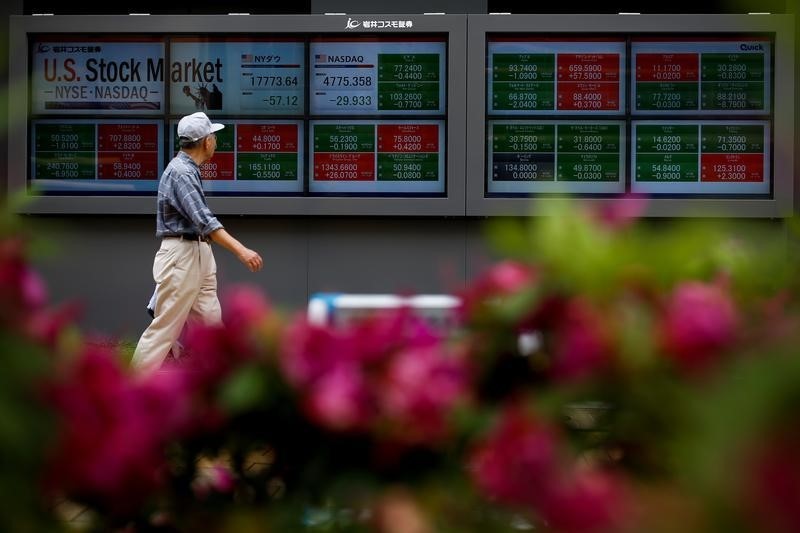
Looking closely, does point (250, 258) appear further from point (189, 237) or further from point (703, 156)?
point (703, 156)

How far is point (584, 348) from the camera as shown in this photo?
1.14 m

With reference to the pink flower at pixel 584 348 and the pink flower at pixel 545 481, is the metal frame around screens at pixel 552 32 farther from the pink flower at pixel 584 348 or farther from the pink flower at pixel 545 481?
the pink flower at pixel 545 481

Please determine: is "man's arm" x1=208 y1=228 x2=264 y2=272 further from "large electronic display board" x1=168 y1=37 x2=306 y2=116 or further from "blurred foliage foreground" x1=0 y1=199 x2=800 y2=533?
"blurred foliage foreground" x1=0 y1=199 x2=800 y2=533

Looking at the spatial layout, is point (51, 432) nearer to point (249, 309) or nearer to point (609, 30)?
point (249, 309)

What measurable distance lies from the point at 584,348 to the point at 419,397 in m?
0.19

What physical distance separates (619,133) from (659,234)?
8.19m

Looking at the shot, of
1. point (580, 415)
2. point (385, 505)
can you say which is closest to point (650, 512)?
point (385, 505)

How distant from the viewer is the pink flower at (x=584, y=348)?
114 centimetres

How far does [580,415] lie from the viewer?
1309 millimetres

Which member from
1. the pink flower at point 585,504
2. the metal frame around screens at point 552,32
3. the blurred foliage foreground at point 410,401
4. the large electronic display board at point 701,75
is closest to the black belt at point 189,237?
the metal frame around screens at point 552,32

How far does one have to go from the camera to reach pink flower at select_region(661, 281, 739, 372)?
1.10 meters

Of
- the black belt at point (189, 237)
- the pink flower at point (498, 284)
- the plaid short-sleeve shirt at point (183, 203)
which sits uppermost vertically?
the plaid short-sleeve shirt at point (183, 203)

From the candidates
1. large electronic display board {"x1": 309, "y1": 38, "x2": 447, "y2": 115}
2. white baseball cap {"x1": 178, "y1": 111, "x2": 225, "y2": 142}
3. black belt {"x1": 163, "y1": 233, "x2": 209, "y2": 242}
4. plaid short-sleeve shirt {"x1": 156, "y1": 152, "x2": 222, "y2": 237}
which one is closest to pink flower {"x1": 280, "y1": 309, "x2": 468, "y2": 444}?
plaid short-sleeve shirt {"x1": 156, "y1": 152, "x2": 222, "y2": 237}

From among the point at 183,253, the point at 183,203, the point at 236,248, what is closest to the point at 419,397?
the point at 236,248
